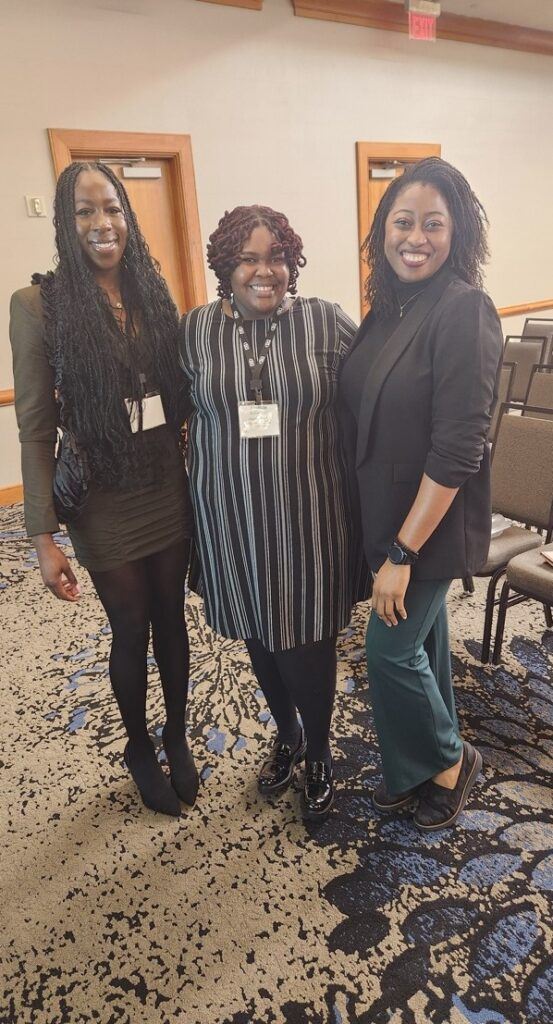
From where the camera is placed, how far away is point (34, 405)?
4.07 ft

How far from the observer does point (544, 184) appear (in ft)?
24.8

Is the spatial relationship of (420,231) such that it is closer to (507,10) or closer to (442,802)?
(442,802)

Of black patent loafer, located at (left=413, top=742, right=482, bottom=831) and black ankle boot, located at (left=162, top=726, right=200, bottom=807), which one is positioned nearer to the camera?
black patent loafer, located at (left=413, top=742, right=482, bottom=831)

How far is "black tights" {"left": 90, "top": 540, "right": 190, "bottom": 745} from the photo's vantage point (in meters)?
1.41

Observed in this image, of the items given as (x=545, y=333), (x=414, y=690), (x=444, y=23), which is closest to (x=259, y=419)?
(x=414, y=690)

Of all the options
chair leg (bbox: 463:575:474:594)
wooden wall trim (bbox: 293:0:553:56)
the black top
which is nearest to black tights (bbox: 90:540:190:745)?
the black top

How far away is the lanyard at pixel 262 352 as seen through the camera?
124 centimetres

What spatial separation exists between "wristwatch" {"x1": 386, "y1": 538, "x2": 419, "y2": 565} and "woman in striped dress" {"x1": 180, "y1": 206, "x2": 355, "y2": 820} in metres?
0.17

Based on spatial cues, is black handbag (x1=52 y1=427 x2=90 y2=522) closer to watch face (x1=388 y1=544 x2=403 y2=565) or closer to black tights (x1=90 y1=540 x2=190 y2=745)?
black tights (x1=90 y1=540 x2=190 y2=745)

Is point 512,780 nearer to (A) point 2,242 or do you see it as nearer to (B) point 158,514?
(B) point 158,514

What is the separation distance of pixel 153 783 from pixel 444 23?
7.32 meters

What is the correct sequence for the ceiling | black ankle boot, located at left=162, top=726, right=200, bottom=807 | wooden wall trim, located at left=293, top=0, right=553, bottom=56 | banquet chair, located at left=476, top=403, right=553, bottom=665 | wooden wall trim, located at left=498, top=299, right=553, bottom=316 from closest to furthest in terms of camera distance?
black ankle boot, located at left=162, top=726, right=200, bottom=807
banquet chair, located at left=476, top=403, right=553, bottom=665
wooden wall trim, located at left=293, top=0, right=553, bottom=56
the ceiling
wooden wall trim, located at left=498, top=299, right=553, bottom=316

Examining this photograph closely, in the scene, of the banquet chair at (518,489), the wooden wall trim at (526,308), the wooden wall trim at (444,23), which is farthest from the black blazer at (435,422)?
the wooden wall trim at (526,308)

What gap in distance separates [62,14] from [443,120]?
4040mm
